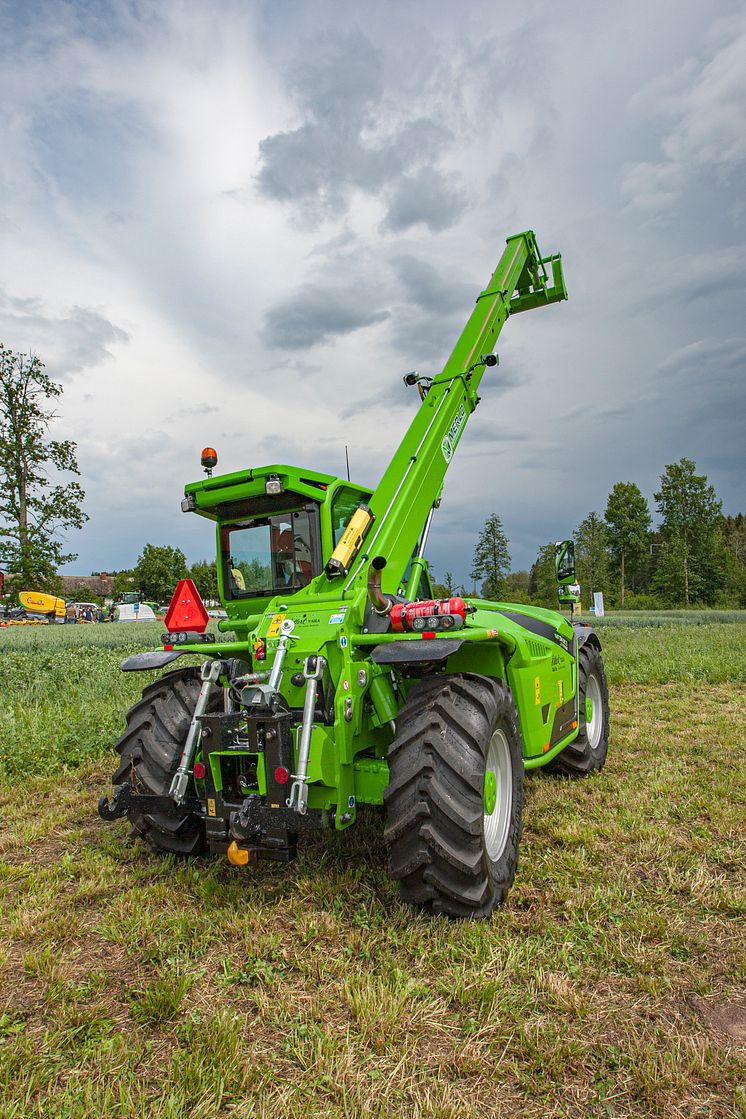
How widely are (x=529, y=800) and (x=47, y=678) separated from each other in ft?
24.3

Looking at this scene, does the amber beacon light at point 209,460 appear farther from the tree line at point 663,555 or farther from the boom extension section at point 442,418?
the tree line at point 663,555

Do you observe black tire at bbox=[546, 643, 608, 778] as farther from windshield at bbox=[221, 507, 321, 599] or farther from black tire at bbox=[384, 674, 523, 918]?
windshield at bbox=[221, 507, 321, 599]

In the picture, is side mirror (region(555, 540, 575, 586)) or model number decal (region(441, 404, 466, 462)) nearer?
model number decal (region(441, 404, 466, 462))

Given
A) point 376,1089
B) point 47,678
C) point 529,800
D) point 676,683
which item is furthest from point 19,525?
point 376,1089

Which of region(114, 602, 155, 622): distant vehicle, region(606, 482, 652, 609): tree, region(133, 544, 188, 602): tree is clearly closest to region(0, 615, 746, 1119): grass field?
region(114, 602, 155, 622): distant vehicle

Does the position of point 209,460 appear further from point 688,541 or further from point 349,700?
point 688,541

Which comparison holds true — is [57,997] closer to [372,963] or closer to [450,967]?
[372,963]

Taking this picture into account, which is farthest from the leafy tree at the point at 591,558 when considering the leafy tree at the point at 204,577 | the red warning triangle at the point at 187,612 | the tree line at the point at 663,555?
the red warning triangle at the point at 187,612

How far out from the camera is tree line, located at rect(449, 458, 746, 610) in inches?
2226

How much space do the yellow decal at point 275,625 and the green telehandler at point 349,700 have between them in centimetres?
1

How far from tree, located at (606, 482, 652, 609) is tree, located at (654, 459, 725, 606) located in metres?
1.67

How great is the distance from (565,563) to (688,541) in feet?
188

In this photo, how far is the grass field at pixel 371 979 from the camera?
2.45 meters

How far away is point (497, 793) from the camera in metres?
4.23
